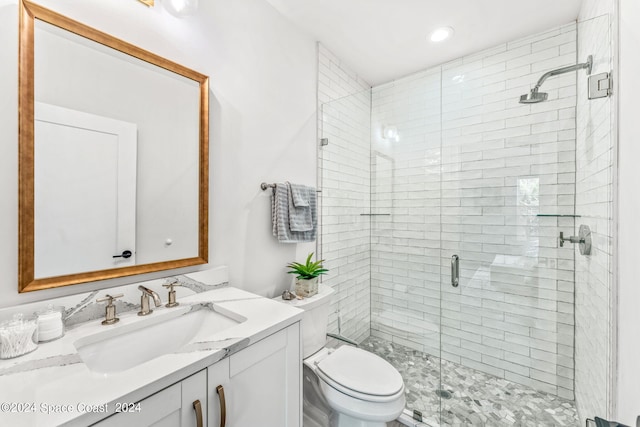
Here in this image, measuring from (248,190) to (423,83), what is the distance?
164cm

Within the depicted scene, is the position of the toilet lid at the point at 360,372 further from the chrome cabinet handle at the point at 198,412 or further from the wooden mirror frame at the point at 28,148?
the wooden mirror frame at the point at 28,148

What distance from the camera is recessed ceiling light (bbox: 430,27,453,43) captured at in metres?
1.93

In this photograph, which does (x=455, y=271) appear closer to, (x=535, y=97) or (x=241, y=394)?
(x=535, y=97)

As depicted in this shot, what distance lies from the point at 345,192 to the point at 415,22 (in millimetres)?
1307

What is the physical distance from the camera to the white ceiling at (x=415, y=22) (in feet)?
5.65

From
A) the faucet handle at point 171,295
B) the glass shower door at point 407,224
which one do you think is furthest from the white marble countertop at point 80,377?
the glass shower door at point 407,224

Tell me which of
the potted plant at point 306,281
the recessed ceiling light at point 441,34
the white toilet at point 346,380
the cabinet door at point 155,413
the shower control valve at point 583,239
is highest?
the recessed ceiling light at point 441,34

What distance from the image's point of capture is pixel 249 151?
1.59m

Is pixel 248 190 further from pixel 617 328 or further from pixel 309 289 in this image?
pixel 617 328

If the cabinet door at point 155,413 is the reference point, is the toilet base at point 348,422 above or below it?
below

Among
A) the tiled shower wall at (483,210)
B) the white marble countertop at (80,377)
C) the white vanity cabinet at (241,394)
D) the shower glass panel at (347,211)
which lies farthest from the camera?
the shower glass panel at (347,211)

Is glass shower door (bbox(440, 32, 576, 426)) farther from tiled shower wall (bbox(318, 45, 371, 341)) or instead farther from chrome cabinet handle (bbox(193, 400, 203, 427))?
chrome cabinet handle (bbox(193, 400, 203, 427))

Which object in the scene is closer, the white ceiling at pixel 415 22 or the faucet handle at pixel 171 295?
the faucet handle at pixel 171 295

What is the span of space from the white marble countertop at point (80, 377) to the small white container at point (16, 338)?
0.07 feet
